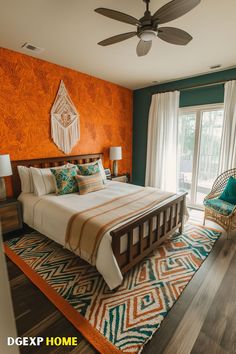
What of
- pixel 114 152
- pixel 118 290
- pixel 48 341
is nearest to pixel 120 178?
pixel 114 152

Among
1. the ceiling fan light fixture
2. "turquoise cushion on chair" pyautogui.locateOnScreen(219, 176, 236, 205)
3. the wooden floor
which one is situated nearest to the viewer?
the wooden floor

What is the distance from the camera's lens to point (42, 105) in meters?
3.03

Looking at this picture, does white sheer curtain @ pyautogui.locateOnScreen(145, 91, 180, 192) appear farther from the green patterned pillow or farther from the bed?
the green patterned pillow

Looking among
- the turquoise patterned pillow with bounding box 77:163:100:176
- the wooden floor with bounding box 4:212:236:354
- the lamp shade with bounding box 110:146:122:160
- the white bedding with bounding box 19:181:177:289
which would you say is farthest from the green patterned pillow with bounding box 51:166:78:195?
the lamp shade with bounding box 110:146:122:160

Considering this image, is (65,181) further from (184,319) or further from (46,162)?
(184,319)

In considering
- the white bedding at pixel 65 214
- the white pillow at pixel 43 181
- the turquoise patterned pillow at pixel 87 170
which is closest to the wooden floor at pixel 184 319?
the white bedding at pixel 65 214

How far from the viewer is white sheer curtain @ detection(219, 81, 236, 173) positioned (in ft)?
10.5

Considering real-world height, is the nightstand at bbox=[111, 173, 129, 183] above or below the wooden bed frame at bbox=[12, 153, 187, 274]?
above

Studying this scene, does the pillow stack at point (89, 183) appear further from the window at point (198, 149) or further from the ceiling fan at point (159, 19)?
the window at point (198, 149)

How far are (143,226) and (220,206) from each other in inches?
58.4

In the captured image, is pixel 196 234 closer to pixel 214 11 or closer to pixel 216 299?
pixel 216 299

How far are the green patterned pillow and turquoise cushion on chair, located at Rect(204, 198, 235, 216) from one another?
6.84 feet

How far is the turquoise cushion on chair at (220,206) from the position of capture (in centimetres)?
273

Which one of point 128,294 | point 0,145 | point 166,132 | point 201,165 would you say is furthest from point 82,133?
point 128,294
